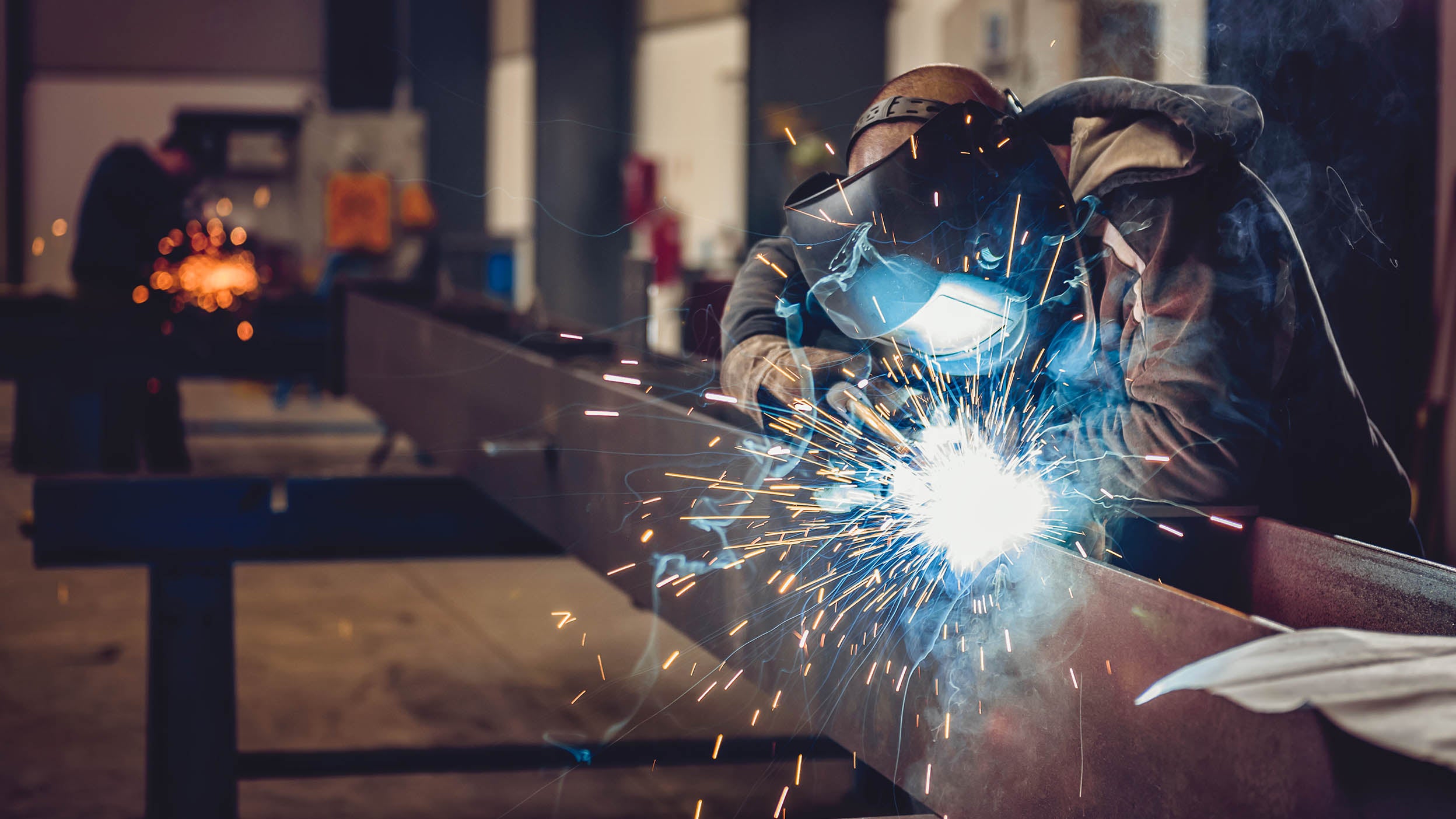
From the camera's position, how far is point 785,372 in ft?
4.24

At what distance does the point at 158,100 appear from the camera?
31.9ft

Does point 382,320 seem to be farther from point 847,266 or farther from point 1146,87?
point 1146,87

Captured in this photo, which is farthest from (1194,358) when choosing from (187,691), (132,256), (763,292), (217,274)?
(217,274)

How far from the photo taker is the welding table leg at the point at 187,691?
5.80ft

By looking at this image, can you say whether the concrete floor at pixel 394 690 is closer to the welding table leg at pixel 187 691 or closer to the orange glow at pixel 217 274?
the welding table leg at pixel 187 691

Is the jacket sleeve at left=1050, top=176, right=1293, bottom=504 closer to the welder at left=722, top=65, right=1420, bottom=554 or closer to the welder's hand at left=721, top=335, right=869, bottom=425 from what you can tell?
the welder at left=722, top=65, right=1420, bottom=554

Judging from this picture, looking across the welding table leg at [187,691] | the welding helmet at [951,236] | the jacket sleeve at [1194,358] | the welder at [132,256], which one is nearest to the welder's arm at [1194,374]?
the jacket sleeve at [1194,358]

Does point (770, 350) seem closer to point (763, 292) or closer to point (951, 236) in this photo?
point (763, 292)

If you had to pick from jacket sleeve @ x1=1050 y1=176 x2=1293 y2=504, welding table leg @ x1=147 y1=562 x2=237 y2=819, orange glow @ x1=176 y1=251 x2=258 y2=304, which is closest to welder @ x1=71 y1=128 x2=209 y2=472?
orange glow @ x1=176 y1=251 x2=258 y2=304

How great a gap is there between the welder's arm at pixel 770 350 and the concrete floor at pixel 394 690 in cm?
77

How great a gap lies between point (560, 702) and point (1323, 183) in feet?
6.20

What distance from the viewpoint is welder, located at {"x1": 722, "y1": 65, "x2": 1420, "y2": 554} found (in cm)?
112

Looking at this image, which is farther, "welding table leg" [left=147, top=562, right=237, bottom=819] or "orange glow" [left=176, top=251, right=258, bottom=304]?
"orange glow" [left=176, top=251, right=258, bottom=304]

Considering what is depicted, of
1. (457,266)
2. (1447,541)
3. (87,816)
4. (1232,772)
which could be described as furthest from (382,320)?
(457,266)
